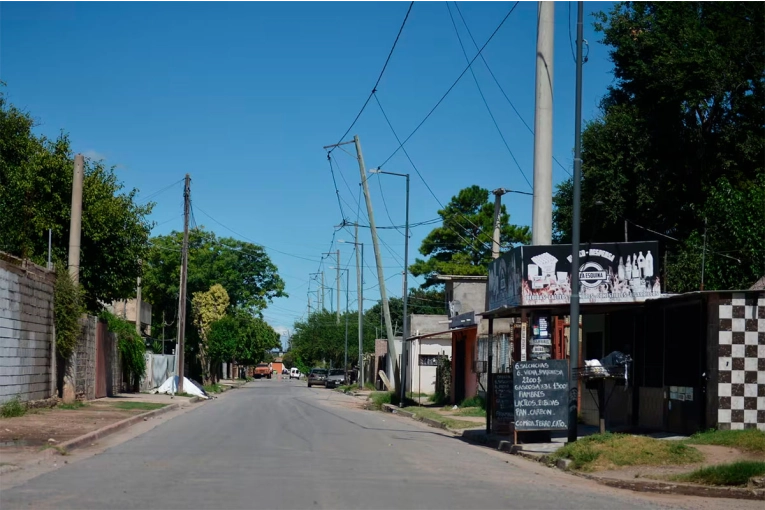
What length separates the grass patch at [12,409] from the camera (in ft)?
69.7

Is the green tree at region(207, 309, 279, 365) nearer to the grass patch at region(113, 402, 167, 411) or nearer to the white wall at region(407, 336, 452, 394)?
the white wall at region(407, 336, 452, 394)

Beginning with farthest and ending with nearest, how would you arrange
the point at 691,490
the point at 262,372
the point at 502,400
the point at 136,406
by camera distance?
the point at 262,372, the point at 136,406, the point at 502,400, the point at 691,490

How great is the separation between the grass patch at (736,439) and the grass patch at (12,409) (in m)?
15.3

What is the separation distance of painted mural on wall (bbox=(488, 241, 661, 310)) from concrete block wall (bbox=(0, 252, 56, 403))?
12539 mm

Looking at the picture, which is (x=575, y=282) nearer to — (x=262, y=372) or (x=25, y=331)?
(x=25, y=331)

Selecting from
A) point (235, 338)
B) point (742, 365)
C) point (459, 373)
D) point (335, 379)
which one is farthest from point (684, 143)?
point (335, 379)

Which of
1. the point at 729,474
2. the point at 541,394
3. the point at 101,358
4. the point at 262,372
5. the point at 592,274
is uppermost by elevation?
the point at 592,274

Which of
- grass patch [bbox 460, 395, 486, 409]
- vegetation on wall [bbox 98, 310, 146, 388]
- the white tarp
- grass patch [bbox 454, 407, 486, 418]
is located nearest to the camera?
grass patch [bbox 454, 407, 486, 418]

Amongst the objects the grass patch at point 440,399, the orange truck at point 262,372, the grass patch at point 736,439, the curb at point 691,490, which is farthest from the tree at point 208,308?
the orange truck at point 262,372

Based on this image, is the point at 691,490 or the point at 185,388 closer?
the point at 691,490

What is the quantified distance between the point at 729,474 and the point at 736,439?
3.16 metres

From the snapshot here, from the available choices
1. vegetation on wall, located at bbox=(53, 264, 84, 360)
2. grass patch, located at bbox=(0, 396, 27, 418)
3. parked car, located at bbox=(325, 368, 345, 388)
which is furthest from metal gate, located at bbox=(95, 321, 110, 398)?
parked car, located at bbox=(325, 368, 345, 388)

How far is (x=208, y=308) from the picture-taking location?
238 feet

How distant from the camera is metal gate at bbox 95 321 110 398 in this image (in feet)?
115
